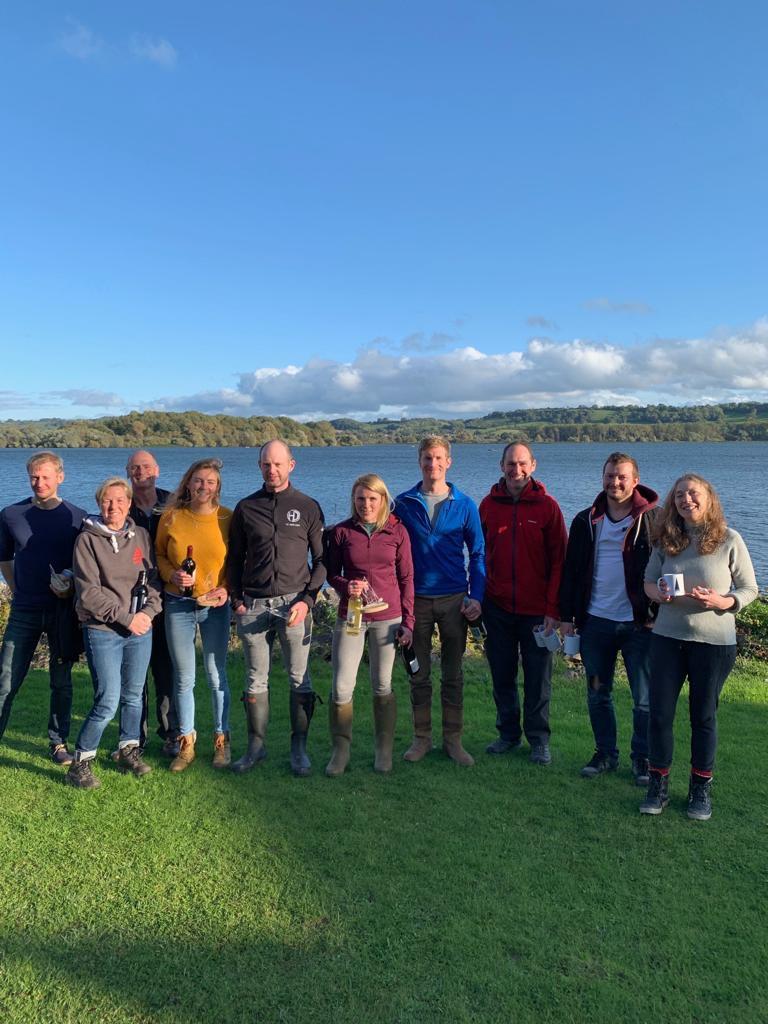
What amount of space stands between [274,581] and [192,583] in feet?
1.85

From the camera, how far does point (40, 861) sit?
3740 mm

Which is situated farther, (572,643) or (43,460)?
(572,643)

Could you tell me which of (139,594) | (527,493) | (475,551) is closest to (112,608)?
(139,594)

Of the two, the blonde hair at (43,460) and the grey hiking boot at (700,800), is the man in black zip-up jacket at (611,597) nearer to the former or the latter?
the grey hiking boot at (700,800)

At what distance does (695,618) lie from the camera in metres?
4.20

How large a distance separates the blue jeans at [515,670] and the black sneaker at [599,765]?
372 mm

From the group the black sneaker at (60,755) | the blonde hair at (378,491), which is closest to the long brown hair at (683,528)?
the blonde hair at (378,491)

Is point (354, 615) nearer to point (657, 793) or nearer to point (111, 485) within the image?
point (111, 485)

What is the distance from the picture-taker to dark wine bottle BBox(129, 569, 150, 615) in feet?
15.2

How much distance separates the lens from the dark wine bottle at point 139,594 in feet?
15.2

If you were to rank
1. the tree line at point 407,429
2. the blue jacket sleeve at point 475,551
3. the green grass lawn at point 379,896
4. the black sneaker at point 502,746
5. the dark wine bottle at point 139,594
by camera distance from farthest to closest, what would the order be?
the tree line at point 407,429, the black sneaker at point 502,746, the blue jacket sleeve at point 475,551, the dark wine bottle at point 139,594, the green grass lawn at point 379,896

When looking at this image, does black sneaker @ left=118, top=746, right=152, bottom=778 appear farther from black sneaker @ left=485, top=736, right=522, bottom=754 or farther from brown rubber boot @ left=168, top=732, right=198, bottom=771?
black sneaker @ left=485, top=736, right=522, bottom=754

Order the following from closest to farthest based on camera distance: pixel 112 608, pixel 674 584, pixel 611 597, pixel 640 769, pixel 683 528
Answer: pixel 674 584
pixel 683 528
pixel 112 608
pixel 611 597
pixel 640 769

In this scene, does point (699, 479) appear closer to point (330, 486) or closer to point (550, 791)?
point (550, 791)
